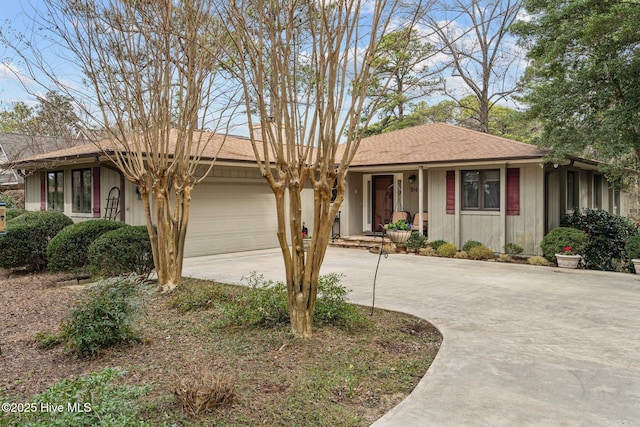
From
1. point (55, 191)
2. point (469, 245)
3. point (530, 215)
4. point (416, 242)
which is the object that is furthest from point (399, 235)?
point (55, 191)

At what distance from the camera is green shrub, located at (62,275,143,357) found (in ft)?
12.6

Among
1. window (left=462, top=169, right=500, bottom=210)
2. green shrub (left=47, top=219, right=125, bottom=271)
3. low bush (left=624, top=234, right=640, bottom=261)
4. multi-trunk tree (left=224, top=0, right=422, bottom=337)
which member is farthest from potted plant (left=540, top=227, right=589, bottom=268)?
green shrub (left=47, top=219, right=125, bottom=271)

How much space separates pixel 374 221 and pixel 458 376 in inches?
459

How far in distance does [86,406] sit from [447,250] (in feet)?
33.3

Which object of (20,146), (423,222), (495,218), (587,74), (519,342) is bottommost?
(519,342)

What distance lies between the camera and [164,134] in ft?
21.9

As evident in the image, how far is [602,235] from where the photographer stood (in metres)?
11.5

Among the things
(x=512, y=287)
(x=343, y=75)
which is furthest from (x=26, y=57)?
(x=512, y=287)

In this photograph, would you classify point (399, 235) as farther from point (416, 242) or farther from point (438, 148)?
point (438, 148)

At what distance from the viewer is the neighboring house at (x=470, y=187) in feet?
35.6

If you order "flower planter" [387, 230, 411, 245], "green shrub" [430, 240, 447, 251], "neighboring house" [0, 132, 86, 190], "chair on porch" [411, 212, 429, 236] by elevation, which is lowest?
"green shrub" [430, 240, 447, 251]

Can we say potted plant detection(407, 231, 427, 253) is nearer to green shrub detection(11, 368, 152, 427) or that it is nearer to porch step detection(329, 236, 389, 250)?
porch step detection(329, 236, 389, 250)

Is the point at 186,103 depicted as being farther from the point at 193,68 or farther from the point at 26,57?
the point at 26,57

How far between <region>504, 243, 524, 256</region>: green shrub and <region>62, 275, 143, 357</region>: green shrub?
9.27 meters
